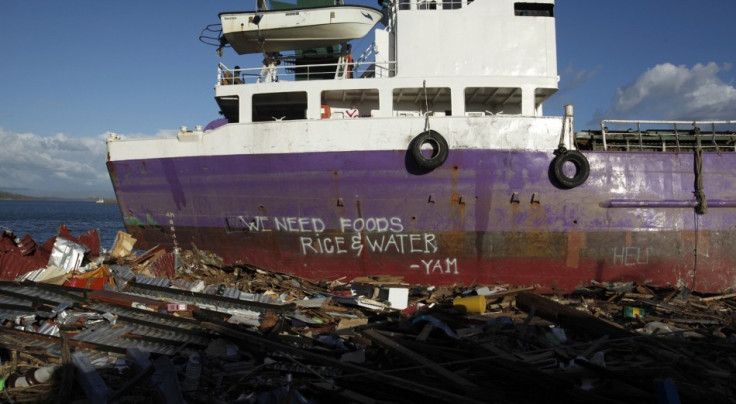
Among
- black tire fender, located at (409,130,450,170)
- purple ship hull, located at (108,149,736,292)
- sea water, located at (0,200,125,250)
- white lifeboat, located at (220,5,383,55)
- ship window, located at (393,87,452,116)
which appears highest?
white lifeboat, located at (220,5,383,55)

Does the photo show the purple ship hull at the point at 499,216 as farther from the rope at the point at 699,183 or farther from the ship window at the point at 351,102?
the ship window at the point at 351,102

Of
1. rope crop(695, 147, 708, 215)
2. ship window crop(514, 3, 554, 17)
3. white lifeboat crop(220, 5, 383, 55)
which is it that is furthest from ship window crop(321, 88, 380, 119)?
rope crop(695, 147, 708, 215)

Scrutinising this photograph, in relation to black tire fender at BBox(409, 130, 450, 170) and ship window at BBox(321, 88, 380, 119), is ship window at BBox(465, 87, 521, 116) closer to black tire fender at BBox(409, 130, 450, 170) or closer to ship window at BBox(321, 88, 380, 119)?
black tire fender at BBox(409, 130, 450, 170)

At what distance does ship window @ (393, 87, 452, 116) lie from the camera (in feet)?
37.7

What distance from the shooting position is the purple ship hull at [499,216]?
33.8ft

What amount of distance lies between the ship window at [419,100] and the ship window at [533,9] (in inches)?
104

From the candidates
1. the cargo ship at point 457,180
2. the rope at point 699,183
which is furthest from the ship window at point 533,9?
the rope at point 699,183

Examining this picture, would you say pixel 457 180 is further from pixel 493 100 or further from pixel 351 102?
pixel 351 102

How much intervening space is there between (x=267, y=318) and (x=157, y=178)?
6.02 m

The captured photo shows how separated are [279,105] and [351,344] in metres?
8.15

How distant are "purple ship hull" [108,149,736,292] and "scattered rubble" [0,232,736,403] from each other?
0.54 meters

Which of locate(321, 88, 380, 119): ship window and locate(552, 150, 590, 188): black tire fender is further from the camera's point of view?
locate(321, 88, 380, 119): ship window

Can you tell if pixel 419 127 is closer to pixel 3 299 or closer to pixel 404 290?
pixel 404 290

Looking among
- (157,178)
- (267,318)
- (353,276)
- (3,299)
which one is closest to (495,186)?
(353,276)
